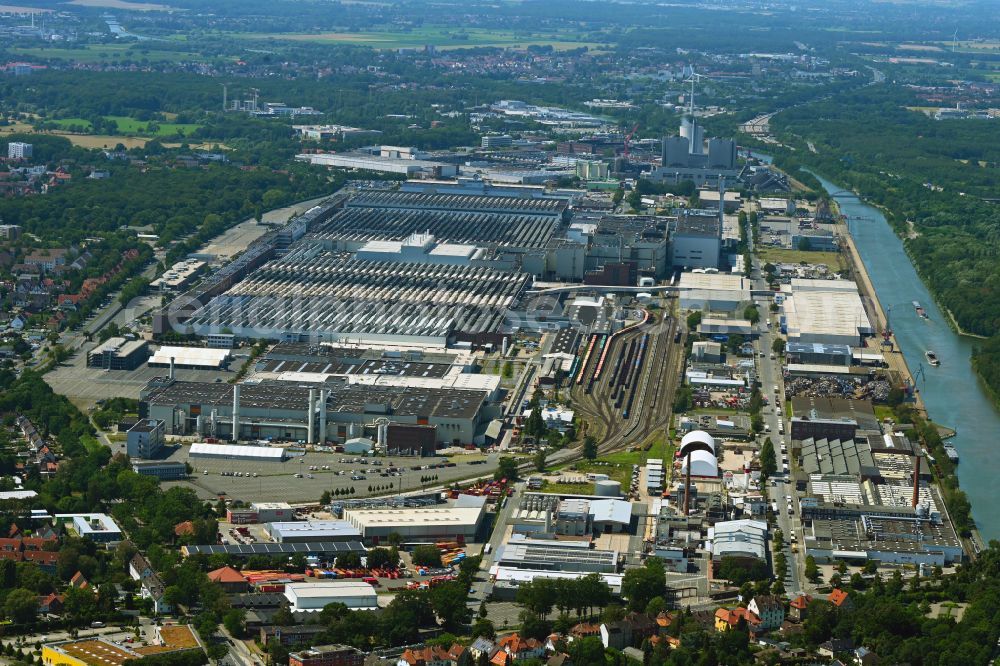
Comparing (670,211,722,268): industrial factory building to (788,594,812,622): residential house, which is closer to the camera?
(788,594,812,622): residential house

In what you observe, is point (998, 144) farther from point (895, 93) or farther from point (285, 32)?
point (285, 32)

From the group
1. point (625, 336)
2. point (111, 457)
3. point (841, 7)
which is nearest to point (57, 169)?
point (625, 336)

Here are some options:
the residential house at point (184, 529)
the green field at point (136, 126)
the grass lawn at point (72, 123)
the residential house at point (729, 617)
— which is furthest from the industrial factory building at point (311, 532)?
the grass lawn at point (72, 123)

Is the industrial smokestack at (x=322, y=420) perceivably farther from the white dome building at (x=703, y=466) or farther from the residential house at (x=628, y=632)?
the residential house at (x=628, y=632)

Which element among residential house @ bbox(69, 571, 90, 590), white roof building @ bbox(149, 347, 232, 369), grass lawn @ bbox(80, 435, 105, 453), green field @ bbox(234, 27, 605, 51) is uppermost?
residential house @ bbox(69, 571, 90, 590)

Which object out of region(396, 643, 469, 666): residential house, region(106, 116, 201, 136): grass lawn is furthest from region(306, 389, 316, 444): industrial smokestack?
region(106, 116, 201, 136): grass lawn

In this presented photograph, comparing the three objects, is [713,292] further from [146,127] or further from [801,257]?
[146,127]

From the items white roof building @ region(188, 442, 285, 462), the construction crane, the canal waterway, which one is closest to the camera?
white roof building @ region(188, 442, 285, 462)

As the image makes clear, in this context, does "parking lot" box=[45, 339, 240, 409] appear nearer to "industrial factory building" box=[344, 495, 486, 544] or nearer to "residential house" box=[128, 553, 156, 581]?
"industrial factory building" box=[344, 495, 486, 544]
